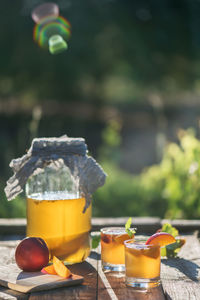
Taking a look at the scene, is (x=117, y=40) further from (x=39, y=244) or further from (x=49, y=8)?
(x=39, y=244)

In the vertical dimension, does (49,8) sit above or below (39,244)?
above

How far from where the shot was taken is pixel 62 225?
158cm

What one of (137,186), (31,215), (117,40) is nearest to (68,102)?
(117,40)

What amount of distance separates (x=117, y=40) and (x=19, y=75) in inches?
56.0

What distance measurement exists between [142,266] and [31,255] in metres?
0.37

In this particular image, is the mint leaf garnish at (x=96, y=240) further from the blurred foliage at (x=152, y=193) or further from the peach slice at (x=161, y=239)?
the blurred foliage at (x=152, y=193)

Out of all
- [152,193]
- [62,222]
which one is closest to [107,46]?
[152,193]

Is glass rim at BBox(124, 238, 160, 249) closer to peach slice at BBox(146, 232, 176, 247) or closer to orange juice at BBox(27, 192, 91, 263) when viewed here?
peach slice at BBox(146, 232, 176, 247)

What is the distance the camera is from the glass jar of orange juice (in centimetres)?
158

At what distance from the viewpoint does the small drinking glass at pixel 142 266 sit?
1.31 meters

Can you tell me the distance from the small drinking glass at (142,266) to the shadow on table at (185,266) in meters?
0.17

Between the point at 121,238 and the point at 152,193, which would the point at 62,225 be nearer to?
the point at 121,238

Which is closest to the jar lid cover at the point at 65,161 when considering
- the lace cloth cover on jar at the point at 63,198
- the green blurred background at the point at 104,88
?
the lace cloth cover on jar at the point at 63,198

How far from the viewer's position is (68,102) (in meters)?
7.62
